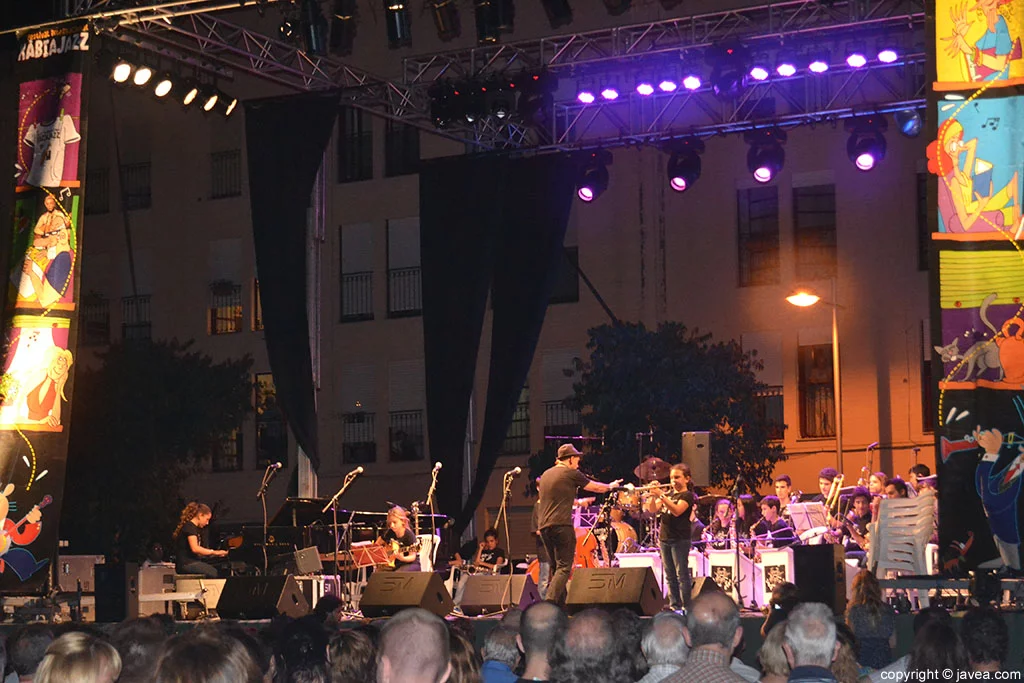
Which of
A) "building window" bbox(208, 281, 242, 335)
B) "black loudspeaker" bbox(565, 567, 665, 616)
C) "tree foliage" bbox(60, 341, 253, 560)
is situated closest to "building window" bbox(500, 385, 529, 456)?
"tree foliage" bbox(60, 341, 253, 560)

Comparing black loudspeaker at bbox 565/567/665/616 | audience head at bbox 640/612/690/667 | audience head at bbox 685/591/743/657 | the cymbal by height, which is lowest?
black loudspeaker at bbox 565/567/665/616

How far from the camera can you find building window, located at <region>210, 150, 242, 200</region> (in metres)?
30.4

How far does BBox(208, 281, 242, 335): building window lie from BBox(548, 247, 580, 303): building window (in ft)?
23.4

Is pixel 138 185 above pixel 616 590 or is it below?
above

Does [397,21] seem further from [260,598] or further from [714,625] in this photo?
[714,625]

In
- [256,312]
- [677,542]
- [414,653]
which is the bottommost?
[677,542]

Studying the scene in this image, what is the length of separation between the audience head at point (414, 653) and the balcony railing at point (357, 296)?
82.7 feet

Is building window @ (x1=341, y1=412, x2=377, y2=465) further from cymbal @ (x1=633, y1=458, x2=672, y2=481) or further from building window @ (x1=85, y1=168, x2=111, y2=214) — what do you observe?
cymbal @ (x1=633, y1=458, x2=672, y2=481)

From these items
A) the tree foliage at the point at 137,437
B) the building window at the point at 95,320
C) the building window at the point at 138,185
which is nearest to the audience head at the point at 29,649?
the tree foliage at the point at 137,437

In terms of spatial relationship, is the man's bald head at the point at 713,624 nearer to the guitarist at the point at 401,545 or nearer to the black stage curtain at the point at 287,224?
the guitarist at the point at 401,545

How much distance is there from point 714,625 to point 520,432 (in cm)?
2194

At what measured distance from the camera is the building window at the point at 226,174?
30.4m

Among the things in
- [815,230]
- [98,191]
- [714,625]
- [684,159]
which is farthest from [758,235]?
[714,625]

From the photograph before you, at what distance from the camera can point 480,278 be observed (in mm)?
18891
